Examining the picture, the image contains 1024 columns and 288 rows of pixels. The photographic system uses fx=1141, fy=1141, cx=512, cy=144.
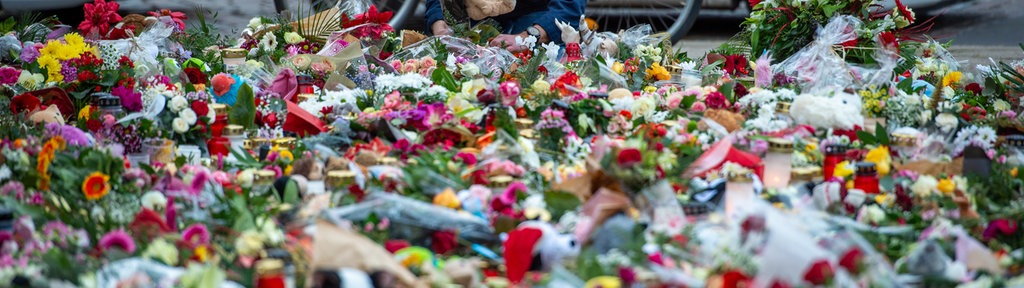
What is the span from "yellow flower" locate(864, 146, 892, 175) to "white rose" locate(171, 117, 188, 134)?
140 centimetres

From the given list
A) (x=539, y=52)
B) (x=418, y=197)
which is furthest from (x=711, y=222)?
(x=539, y=52)

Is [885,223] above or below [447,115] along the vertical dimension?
above

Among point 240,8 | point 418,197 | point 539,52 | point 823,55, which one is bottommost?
point 240,8

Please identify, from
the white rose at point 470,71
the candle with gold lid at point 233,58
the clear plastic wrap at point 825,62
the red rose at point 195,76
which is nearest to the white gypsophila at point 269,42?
the candle with gold lid at point 233,58

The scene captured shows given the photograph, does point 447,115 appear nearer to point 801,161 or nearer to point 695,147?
point 695,147

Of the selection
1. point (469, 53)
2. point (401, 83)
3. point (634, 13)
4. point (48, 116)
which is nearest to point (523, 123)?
point (401, 83)

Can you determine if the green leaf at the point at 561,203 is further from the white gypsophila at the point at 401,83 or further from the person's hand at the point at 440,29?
the person's hand at the point at 440,29

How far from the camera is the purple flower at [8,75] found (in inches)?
117

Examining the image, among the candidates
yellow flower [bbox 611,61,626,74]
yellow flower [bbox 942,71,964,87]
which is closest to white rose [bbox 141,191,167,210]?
yellow flower [bbox 611,61,626,74]

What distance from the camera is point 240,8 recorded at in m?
7.42

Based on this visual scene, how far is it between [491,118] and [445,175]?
47cm

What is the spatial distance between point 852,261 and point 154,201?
1.11m

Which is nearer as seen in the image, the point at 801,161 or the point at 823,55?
the point at 801,161

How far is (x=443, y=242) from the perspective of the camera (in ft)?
5.44
